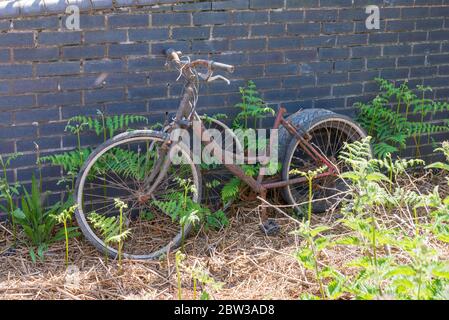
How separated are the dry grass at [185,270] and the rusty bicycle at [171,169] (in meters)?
0.15

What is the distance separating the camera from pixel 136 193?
4.18 metres

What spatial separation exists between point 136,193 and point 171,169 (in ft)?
1.08

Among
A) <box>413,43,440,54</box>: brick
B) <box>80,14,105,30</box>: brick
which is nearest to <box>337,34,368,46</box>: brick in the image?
<box>413,43,440,54</box>: brick

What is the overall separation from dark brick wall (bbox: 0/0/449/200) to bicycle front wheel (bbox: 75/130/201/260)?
0.29 metres

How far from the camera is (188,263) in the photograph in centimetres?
412

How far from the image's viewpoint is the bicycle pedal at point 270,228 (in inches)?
177

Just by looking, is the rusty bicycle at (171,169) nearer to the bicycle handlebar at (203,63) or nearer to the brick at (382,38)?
the bicycle handlebar at (203,63)

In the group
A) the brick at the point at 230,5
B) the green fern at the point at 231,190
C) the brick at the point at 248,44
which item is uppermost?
the brick at the point at 230,5

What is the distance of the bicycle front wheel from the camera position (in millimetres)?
4066

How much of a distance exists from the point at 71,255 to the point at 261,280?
1.13 m

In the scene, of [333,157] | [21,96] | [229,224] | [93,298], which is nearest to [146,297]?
[93,298]

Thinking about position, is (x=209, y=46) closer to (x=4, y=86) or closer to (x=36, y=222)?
(x=4, y=86)

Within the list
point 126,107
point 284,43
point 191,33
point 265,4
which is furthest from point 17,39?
point 284,43

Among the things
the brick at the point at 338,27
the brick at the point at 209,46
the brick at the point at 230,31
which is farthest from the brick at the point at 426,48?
the brick at the point at 209,46
